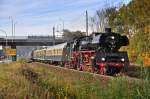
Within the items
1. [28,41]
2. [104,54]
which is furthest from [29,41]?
[104,54]

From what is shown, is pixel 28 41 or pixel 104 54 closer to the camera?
pixel 104 54

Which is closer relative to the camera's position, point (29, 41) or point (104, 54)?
point (104, 54)

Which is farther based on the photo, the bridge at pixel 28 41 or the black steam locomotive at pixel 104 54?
the bridge at pixel 28 41

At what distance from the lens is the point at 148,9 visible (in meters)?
66.9

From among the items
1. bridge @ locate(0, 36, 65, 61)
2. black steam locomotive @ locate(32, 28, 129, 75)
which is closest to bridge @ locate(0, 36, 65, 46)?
bridge @ locate(0, 36, 65, 61)

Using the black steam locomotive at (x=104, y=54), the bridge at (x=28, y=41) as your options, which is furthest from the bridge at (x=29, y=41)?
the black steam locomotive at (x=104, y=54)

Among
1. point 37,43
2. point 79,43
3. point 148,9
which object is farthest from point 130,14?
point 37,43

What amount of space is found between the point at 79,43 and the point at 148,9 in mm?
22960

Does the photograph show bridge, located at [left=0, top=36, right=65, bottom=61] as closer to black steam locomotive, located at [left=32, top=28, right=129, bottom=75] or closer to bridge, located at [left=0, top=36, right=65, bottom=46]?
bridge, located at [left=0, top=36, right=65, bottom=46]

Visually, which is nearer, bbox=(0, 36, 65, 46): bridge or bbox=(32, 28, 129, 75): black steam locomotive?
bbox=(32, 28, 129, 75): black steam locomotive

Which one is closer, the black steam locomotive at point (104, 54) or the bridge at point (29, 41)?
the black steam locomotive at point (104, 54)

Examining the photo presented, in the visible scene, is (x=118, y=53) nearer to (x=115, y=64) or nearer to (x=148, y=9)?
(x=115, y=64)

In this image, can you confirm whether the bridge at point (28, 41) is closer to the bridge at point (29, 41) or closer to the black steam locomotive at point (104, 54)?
the bridge at point (29, 41)

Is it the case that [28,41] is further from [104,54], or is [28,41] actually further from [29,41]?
[104,54]
